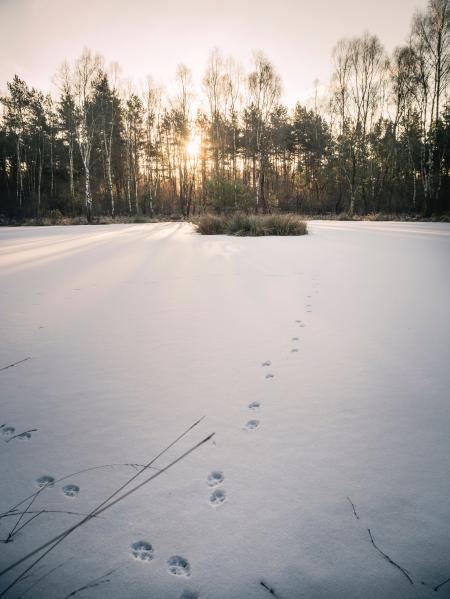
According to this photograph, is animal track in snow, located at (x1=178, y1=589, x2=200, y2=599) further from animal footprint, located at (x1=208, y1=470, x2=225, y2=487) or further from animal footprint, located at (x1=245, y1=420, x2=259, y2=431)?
animal footprint, located at (x1=245, y1=420, x2=259, y2=431)

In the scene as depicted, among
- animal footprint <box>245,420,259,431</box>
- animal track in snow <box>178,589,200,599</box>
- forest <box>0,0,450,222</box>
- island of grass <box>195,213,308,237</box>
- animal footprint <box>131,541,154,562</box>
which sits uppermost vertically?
forest <box>0,0,450,222</box>

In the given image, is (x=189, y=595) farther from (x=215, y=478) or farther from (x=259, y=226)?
(x=259, y=226)

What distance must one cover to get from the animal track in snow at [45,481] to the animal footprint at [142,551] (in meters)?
0.31

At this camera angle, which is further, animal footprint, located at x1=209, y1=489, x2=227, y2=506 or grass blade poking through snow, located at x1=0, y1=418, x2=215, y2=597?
animal footprint, located at x1=209, y1=489, x2=227, y2=506

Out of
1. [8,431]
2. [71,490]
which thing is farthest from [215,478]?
[8,431]

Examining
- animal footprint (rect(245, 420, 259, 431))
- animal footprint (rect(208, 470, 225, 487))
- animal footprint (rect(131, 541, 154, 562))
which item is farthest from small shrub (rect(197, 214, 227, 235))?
animal footprint (rect(131, 541, 154, 562))

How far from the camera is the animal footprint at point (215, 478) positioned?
819mm

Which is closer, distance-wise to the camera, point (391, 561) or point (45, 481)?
point (391, 561)

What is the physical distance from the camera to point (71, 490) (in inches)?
31.3

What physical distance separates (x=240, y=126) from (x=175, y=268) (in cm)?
2113

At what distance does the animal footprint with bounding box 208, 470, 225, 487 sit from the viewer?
2.69 feet

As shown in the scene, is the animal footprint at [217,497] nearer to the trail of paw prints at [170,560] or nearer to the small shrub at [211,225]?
the trail of paw prints at [170,560]

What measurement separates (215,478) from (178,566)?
0.23m

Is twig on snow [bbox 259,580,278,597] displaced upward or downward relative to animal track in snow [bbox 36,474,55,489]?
downward
